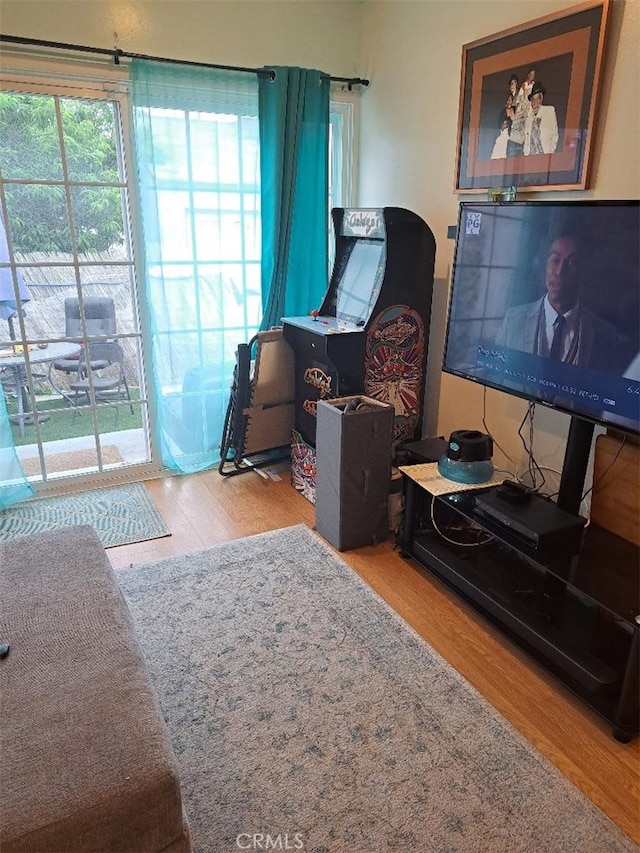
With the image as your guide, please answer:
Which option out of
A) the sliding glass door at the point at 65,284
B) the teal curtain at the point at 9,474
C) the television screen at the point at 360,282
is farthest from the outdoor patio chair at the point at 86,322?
the television screen at the point at 360,282

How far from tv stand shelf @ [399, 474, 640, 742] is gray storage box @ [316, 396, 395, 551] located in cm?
16

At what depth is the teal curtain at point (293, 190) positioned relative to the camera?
120 inches

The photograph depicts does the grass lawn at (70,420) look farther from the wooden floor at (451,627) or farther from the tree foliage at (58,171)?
the tree foliage at (58,171)

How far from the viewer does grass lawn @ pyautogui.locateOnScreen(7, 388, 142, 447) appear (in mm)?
3105

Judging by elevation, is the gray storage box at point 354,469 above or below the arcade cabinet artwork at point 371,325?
below

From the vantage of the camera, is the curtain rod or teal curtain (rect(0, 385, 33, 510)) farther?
teal curtain (rect(0, 385, 33, 510))

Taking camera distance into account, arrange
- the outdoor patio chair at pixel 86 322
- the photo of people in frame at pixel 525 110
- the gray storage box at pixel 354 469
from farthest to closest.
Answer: the outdoor patio chair at pixel 86 322 < the gray storage box at pixel 354 469 < the photo of people in frame at pixel 525 110

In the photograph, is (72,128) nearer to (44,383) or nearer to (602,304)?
(44,383)

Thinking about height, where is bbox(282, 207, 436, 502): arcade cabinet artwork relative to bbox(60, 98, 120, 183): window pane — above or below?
below

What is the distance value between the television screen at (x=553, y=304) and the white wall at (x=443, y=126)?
14.1 inches

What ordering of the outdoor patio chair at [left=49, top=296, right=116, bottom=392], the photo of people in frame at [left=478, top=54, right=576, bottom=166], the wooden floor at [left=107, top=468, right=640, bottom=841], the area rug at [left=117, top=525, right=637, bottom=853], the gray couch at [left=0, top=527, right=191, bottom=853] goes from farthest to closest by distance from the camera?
the outdoor patio chair at [left=49, top=296, right=116, bottom=392] → the photo of people in frame at [left=478, top=54, right=576, bottom=166] → the wooden floor at [left=107, top=468, right=640, bottom=841] → the area rug at [left=117, top=525, right=637, bottom=853] → the gray couch at [left=0, top=527, right=191, bottom=853]

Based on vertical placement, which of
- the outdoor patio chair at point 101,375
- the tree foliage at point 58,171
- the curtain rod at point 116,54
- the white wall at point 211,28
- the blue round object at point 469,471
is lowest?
the blue round object at point 469,471

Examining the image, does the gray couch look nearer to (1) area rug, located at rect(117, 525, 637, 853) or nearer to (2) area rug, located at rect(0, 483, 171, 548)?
(1) area rug, located at rect(117, 525, 637, 853)

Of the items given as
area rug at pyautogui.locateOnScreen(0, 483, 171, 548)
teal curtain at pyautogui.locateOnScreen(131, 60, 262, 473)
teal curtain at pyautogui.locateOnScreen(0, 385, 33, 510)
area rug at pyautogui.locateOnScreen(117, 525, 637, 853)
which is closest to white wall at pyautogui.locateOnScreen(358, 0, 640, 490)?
teal curtain at pyautogui.locateOnScreen(131, 60, 262, 473)
